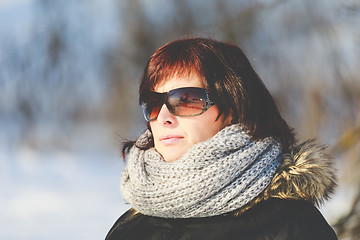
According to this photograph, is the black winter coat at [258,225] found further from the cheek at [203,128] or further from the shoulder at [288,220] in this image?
the cheek at [203,128]

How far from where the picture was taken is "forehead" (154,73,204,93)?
5.23 feet

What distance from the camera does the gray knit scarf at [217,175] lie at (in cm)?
153

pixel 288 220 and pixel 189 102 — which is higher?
pixel 189 102

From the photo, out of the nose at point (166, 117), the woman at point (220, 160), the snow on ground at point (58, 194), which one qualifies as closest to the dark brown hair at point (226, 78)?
the woman at point (220, 160)

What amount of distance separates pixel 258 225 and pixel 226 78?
1.48 ft

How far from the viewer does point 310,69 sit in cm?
367

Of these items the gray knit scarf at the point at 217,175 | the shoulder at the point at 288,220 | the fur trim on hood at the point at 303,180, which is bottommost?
the shoulder at the point at 288,220

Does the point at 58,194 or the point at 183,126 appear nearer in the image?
the point at 183,126

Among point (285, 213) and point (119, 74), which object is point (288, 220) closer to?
point (285, 213)

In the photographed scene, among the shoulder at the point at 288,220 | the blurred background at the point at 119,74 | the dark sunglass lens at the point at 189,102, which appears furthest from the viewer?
the blurred background at the point at 119,74

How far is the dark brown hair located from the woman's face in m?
0.02

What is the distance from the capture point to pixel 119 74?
451 centimetres

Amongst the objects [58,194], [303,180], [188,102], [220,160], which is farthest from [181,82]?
[58,194]

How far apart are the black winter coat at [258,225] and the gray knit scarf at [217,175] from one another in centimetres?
4
